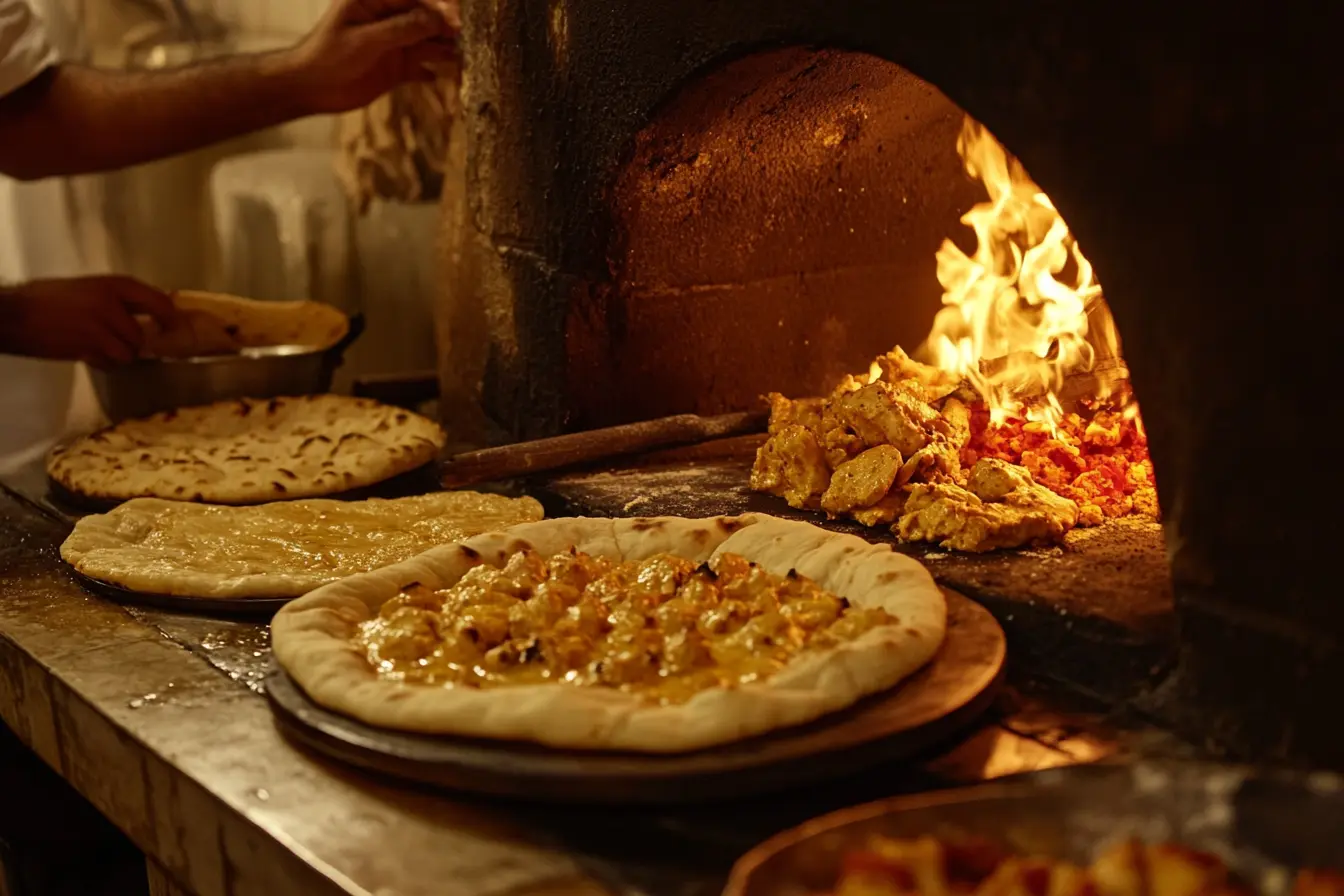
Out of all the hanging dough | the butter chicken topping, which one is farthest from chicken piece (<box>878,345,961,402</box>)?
the hanging dough

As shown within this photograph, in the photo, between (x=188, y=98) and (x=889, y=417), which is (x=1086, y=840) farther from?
(x=188, y=98)

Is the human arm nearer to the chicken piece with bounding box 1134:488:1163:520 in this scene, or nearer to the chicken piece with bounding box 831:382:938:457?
the chicken piece with bounding box 831:382:938:457

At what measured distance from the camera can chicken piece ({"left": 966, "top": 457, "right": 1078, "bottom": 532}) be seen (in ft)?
8.87

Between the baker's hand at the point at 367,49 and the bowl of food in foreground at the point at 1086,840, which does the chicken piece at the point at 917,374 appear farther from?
the bowl of food in foreground at the point at 1086,840

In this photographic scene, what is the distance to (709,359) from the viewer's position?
3.72m

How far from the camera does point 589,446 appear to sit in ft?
10.9

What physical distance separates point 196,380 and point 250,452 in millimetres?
621

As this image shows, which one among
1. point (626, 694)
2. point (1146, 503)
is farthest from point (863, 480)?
point (626, 694)

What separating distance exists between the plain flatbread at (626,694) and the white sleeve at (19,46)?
2.83m

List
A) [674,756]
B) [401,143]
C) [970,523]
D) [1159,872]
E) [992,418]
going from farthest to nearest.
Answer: [401,143], [992,418], [970,523], [674,756], [1159,872]

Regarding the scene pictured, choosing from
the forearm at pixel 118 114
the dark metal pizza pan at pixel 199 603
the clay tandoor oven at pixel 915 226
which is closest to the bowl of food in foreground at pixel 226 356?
the clay tandoor oven at pixel 915 226

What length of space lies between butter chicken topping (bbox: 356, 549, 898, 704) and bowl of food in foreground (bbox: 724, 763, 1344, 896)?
47 cm

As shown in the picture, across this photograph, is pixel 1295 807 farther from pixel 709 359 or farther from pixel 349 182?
pixel 349 182

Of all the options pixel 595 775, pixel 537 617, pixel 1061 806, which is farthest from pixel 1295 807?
pixel 537 617
